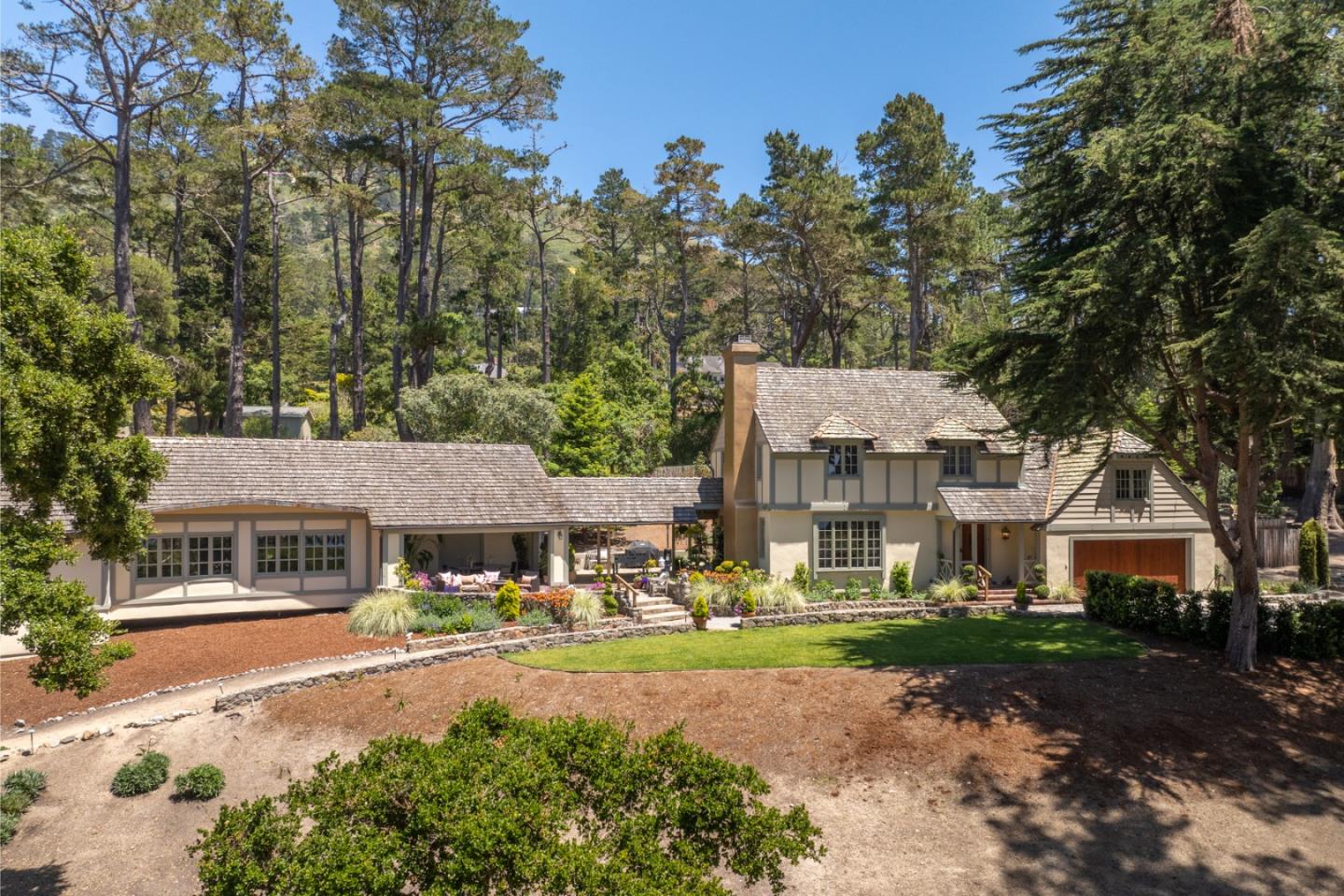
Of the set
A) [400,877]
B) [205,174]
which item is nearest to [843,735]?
[400,877]

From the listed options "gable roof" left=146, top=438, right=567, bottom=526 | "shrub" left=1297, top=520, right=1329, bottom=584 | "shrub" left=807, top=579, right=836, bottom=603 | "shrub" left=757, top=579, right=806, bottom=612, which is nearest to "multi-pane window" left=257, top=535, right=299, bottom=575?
"gable roof" left=146, top=438, right=567, bottom=526

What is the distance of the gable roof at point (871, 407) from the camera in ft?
86.1

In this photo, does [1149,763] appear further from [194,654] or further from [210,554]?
[210,554]

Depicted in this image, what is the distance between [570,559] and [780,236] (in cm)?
2217

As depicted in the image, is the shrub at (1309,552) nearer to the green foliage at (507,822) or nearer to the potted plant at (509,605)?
the potted plant at (509,605)

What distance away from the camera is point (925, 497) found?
2645cm

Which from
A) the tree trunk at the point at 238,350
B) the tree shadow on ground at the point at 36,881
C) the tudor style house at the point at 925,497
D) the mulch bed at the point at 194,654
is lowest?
the tree shadow on ground at the point at 36,881

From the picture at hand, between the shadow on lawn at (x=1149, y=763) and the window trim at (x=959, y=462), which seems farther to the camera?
the window trim at (x=959, y=462)

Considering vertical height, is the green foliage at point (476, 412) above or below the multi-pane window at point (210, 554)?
above

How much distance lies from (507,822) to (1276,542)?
35.2m

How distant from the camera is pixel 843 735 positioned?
13.7 m

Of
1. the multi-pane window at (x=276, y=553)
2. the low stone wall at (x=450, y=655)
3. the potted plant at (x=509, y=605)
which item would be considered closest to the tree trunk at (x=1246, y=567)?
the low stone wall at (x=450, y=655)

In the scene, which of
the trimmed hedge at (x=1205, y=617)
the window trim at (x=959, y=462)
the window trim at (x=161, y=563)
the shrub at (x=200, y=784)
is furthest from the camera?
the window trim at (x=959, y=462)

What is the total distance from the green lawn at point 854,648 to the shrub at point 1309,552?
11382 millimetres
